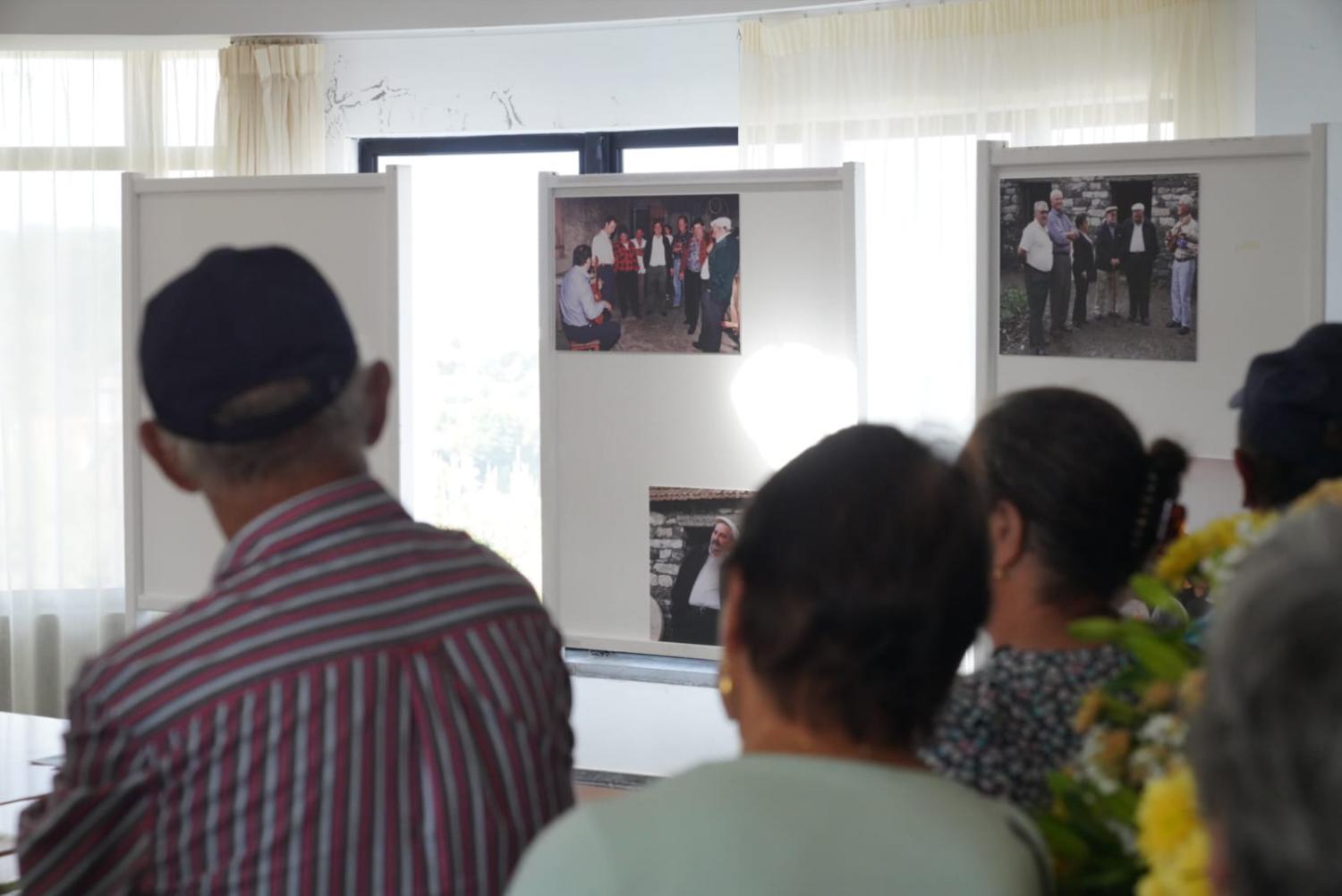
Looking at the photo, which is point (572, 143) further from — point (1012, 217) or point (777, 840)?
point (777, 840)

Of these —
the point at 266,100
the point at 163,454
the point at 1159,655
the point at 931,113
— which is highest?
the point at 266,100

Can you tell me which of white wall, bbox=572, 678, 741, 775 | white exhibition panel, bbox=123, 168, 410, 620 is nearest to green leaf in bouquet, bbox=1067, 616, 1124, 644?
white wall, bbox=572, 678, 741, 775

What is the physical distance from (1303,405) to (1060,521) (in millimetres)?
305

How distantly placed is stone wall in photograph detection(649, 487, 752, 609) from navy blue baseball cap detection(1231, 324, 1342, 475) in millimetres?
2213

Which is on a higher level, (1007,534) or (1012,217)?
(1012,217)

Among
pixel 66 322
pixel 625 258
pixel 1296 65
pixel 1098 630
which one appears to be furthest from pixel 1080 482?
pixel 66 322

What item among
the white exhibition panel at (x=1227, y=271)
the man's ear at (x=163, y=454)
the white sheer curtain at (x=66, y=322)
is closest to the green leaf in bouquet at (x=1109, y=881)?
the man's ear at (x=163, y=454)

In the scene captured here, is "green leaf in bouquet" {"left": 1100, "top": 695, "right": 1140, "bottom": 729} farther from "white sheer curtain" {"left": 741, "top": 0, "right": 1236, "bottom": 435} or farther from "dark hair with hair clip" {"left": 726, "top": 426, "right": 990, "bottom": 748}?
"white sheer curtain" {"left": 741, "top": 0, "right": 1236, "bottom": 435}

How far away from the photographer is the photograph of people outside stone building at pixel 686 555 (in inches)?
Result: 146

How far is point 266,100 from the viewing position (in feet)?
18.0

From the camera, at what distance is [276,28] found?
205 inches

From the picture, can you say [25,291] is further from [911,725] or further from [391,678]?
[911,725]

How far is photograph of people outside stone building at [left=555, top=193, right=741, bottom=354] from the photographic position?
3705mm

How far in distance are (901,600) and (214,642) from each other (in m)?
0.56
